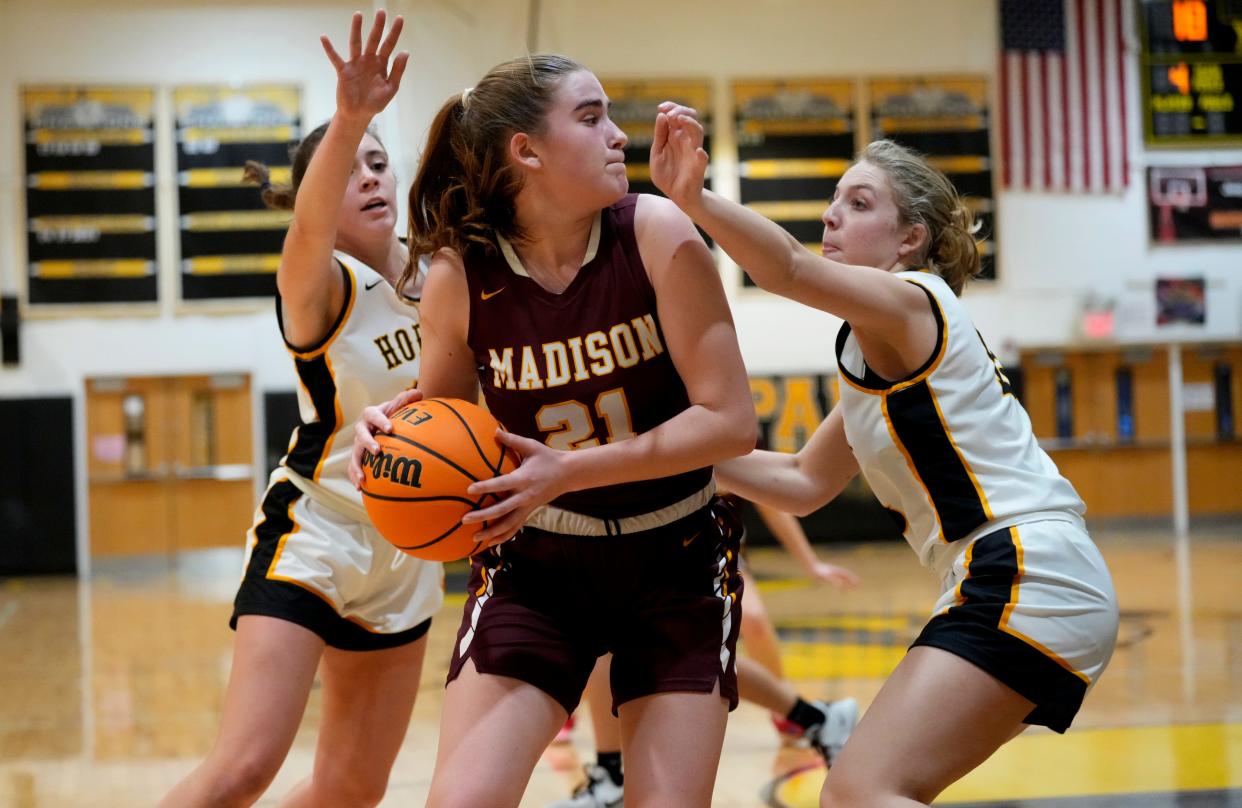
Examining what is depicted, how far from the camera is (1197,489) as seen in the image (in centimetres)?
1370

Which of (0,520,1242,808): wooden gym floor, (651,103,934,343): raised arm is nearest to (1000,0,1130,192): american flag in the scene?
(0,520,1242,808): wooden gym floor

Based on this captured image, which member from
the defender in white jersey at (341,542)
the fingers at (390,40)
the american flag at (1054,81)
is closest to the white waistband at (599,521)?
the defender in white jersey at (341,542)

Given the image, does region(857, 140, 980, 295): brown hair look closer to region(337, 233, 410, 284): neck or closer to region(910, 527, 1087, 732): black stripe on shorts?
region(910, 527, 1087, 732): black stripe on shorts

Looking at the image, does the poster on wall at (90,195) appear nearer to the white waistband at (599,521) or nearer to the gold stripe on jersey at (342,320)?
the gold stripe on jersey at (342,320)

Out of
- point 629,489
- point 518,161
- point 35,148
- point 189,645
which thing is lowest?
point 189,645

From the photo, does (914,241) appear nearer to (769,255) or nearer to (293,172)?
(769,255)

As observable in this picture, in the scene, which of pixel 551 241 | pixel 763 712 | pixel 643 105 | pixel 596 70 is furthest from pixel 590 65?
pixel 551 241

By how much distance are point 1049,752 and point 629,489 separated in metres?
3.02

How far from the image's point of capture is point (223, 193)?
1304 cm

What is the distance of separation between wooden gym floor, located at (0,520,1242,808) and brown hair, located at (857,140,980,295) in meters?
2.06

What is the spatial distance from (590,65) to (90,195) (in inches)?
206

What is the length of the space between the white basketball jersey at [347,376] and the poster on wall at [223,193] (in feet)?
33.1

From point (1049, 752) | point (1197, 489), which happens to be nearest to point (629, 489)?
point (1049, 752)

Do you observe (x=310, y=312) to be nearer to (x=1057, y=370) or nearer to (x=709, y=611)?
(x=709, y=611)
